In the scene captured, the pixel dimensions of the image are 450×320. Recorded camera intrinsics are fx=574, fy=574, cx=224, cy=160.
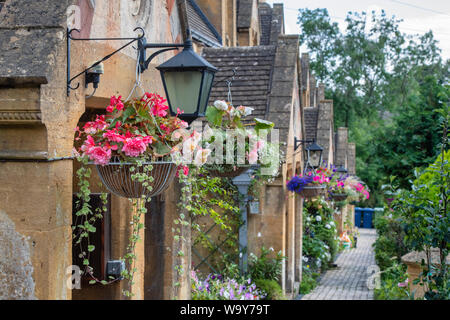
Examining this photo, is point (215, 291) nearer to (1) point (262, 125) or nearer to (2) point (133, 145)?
(1) point (262, 125)

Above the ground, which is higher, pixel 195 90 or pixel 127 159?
pixel 195 90

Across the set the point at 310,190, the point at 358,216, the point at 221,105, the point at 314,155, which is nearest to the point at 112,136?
the point at 221,105

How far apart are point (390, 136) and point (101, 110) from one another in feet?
40.9

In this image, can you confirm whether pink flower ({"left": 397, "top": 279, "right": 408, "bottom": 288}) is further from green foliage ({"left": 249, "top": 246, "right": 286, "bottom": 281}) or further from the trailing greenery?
the trailing greenery

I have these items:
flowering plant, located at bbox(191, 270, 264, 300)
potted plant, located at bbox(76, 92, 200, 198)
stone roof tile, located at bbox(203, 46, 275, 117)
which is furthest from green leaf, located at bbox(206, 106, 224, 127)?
stone roof tile, located at bbox(203, 46, 275, 117)

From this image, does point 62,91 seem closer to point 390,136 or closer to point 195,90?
point 195,90

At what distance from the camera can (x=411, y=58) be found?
144 feet

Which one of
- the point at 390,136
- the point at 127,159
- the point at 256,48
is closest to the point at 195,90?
the point at 127,159

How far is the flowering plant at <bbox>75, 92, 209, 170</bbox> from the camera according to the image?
12.2 feet

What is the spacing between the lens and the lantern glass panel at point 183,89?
444 cm

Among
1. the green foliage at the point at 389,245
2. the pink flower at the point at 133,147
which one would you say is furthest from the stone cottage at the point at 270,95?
the pink flower at the point at 133,147

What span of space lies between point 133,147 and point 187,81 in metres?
0.96

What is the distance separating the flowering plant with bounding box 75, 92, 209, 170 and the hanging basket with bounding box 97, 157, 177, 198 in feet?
0.22

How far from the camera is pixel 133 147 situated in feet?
12.2
